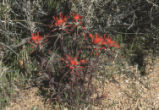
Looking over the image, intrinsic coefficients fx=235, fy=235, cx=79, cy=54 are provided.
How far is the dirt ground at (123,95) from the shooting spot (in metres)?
2.05

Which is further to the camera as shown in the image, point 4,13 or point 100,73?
point 100,73

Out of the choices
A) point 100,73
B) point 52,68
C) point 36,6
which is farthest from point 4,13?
point 100,73

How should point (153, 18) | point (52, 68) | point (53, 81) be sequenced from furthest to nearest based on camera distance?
1. point (153, 18)
2. point (52, 68)
3. point (53, 81)

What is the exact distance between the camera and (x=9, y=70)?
2.22 m

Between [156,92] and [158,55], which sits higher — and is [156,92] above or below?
below

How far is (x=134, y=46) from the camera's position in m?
2.39

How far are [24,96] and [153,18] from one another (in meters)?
1.44

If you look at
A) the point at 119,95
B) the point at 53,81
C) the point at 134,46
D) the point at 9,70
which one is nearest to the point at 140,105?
the point at 119,95

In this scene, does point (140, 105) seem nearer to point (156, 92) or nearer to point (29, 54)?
point (156, 92)

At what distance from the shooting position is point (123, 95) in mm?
2133

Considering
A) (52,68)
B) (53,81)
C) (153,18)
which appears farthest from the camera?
(153,18)

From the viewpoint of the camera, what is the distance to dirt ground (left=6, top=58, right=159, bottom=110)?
80.9 inches

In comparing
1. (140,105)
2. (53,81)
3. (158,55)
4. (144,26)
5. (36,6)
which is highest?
(36,6)

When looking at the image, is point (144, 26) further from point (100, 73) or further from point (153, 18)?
point (100, 73)
